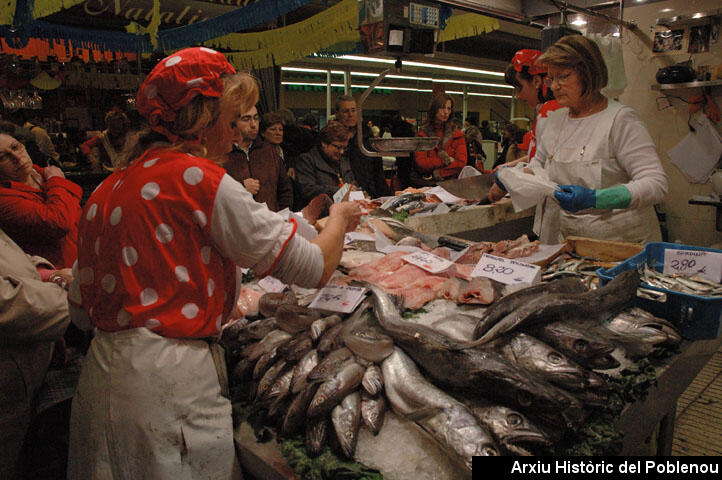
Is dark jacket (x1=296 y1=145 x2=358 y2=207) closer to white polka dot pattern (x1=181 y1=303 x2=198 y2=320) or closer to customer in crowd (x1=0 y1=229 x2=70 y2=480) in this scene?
customer in crowd (x1=0 y1=229 x2=70 y2=480)


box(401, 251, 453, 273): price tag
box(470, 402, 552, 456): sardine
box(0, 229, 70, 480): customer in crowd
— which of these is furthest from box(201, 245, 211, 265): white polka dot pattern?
box(401, 251, 453, 273): price tag

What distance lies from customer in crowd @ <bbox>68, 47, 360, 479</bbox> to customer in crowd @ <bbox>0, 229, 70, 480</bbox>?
0.64m

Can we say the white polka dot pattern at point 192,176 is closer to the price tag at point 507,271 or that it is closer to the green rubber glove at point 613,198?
the price tag at point 507,271

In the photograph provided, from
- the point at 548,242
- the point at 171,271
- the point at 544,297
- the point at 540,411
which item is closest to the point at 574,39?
the point at 548,242

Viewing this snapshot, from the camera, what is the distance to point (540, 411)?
1.40 m

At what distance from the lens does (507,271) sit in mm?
2477

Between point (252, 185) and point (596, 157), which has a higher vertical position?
point (596, 157)

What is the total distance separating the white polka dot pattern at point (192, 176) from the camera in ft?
4.71

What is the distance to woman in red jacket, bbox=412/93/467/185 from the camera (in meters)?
6.97

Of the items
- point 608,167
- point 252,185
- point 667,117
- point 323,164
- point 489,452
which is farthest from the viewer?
point 667,117

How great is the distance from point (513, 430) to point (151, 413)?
1074 mm

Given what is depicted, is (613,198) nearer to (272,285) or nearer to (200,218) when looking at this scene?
(272,285)

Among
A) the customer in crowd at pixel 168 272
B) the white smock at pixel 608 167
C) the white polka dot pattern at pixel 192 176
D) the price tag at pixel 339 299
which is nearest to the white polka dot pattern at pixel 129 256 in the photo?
the customer in crowd at pixel 168 272

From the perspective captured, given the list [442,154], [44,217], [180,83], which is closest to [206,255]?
[180,83]
